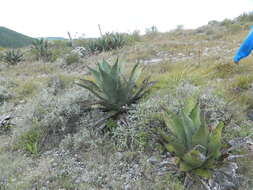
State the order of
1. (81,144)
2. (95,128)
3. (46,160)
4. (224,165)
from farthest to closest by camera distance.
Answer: (95,128) → (81,144) → (46,160) → (224,165)

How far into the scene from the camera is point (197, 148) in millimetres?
1599

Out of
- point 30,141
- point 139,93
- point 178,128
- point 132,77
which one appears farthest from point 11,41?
point 178,128

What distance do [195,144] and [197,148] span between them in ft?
0.22

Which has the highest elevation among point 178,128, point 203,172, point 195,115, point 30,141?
point 195,115

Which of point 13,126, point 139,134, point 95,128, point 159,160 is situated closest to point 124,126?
point 139,134

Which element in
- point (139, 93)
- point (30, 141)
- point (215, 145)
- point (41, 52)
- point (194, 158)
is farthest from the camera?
point (41, 52)

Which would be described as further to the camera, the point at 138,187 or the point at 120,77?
the point at 120,77

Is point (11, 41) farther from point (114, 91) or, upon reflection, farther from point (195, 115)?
point (195, 115)

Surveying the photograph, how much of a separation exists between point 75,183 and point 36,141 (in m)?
0.92

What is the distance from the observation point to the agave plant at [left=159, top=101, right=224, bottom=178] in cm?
154

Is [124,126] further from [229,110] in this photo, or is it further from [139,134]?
[229,110]

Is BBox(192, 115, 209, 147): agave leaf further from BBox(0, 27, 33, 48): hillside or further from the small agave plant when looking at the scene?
BBox(0, 27, 33, 48): hillside

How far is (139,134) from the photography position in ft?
7.06

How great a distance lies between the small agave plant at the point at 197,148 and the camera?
1541mm
